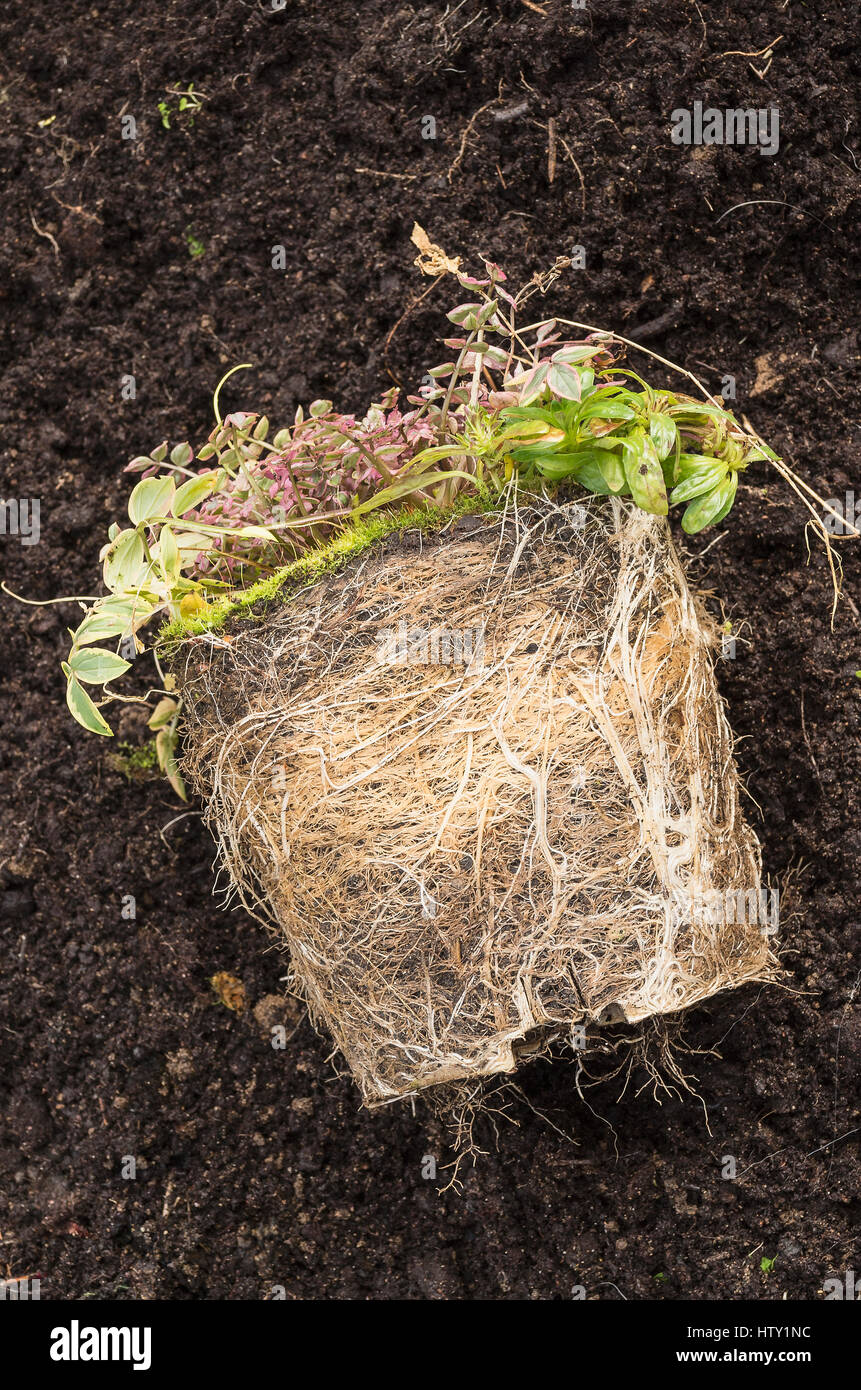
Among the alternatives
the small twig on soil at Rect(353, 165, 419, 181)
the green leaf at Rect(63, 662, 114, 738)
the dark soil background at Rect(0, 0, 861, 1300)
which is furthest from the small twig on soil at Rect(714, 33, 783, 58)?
the green leaf at Rect(63, 662, 114, 738)

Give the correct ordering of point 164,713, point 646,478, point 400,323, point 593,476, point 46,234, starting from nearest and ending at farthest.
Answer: point 646,478, point 593,476, point 164,713, point 400,323, point 46,234

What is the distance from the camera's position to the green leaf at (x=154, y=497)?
1.53 metres

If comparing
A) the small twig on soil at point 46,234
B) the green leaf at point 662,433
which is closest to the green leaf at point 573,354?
the green leaf at point 662,433

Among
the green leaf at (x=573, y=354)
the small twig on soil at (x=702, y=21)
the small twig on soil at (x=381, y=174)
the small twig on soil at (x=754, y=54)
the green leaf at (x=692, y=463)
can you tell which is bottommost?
the green leaf at (x=692, y=463)

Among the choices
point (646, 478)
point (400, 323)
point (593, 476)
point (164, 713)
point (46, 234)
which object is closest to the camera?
point (646, 478)

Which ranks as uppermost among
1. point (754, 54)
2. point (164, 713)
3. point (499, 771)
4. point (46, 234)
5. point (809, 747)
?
point (754, 54)

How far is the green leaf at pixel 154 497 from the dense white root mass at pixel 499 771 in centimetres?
19

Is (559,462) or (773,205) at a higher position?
(773,205)

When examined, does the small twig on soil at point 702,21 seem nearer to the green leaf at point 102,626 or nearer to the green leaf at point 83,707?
the green leaf at point 102,626

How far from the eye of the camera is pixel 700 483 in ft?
4.79

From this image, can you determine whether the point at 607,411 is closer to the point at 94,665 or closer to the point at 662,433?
the point at 662,433

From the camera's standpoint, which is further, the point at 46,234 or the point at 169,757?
the point at 46,234

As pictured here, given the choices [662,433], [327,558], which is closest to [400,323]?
[327,558]

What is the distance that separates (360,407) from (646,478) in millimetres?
815
